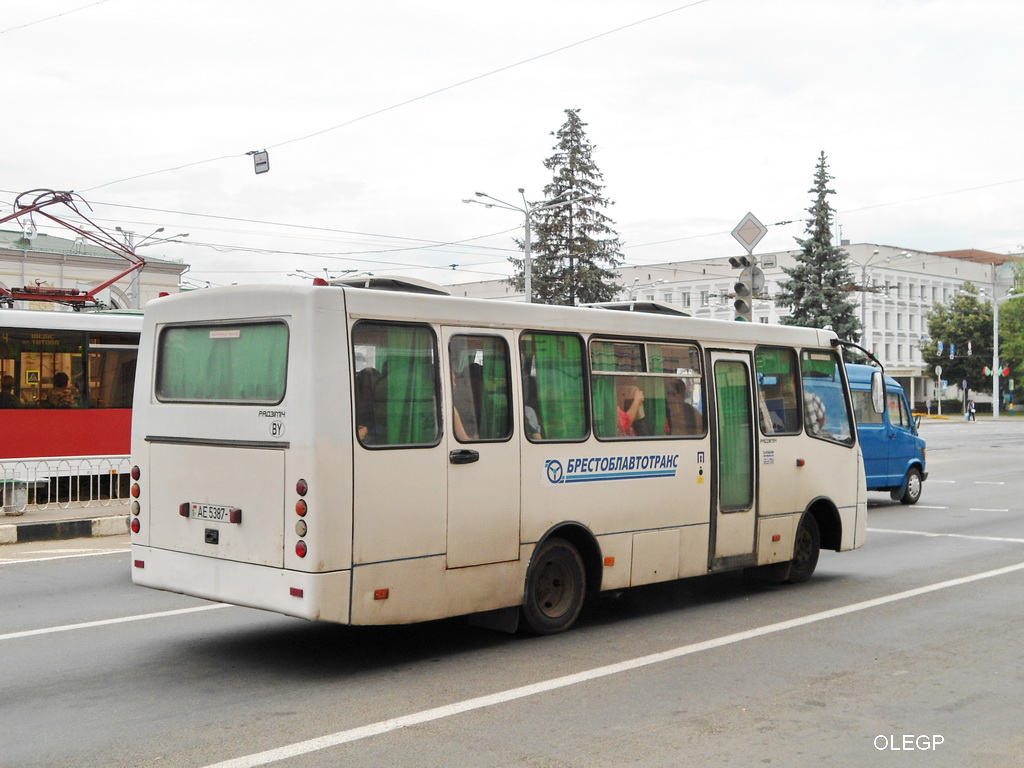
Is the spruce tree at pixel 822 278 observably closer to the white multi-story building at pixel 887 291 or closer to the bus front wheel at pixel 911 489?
the white multi-story building at pixel 887 291

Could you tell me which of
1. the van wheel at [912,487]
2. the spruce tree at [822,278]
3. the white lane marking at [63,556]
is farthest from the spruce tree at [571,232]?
the white lane marking at [63,556]

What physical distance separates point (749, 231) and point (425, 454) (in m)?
12.4

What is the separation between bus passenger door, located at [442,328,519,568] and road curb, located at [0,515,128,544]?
8.79m

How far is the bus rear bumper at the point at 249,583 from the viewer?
274 inches

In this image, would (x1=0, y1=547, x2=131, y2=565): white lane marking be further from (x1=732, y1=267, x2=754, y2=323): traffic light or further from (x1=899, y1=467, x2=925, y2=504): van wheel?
(x1=899, y1=467, x2=925, y2=504): van wheel

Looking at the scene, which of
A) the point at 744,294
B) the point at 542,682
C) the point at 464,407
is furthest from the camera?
the point at 744,294

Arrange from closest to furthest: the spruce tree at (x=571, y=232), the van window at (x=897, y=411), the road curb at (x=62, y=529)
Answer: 1. the road curb at (x=62, y=529)
2. the van window at (x=897, y=411)
3. the spruce tree at (x=571, y=232)

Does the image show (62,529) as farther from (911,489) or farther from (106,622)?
(911,489)

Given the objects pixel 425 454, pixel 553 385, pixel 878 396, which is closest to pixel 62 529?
pixel 553 385

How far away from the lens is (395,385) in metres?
7.46

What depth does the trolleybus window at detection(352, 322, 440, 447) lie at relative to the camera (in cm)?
727

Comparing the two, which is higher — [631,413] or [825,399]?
[825,399]

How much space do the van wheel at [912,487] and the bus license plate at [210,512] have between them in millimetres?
14838

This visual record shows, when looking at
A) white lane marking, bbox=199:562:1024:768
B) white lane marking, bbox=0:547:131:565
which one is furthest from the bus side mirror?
white lane marking, bbox=0:547:131:565
